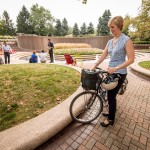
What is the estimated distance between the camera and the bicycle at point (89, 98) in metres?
2.60

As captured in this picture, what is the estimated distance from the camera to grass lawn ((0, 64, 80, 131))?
301 centimetres

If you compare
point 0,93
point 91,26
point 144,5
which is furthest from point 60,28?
point 0,93

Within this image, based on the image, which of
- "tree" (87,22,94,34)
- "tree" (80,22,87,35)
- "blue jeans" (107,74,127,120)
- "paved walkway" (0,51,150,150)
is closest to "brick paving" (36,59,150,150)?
"paved walkway" (0,51,150,150)

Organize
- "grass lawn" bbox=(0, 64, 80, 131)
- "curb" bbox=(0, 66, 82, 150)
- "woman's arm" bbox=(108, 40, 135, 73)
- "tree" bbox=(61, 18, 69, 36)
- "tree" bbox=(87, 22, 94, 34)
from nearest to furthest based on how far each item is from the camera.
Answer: "curb" bbox=(0, 66, 82, 150) → "woman's arm" bbox=(108, 40, 135, 73) → "grass lawn" bbox=(0, 64, 80, 131) → "tree" bbox=(87, 22, 94, 34) → "tree" bbox=(61, 18, 69, 36)

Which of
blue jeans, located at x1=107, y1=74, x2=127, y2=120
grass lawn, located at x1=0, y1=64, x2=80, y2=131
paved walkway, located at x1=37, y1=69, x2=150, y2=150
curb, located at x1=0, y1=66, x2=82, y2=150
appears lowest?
paved walkway, located at x1=37, y1=69, x2=150, y2=150

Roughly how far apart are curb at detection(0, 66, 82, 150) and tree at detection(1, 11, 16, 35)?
5515 centimetres

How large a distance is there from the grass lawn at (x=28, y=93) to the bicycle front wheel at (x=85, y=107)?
2.33 ft

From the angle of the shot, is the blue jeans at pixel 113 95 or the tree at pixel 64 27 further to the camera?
the tree at pixel 64 27

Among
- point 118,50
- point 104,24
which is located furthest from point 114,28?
point 104,24

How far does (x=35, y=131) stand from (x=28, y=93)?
1639 mm

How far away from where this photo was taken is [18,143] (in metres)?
2.15

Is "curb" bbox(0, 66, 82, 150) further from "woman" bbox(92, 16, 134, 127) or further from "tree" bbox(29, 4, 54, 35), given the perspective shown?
"tree" bbox(29, 4, 54, 35)

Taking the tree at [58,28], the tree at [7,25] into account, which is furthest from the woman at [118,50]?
the tree at [7,25]

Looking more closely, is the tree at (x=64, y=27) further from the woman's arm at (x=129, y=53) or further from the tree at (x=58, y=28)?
the woman's arm at (x=129, y=53)
